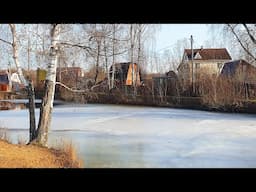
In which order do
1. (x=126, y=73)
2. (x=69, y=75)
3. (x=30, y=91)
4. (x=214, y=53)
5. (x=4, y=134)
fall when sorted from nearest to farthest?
1. (x=30, y=91)
2. (x=4, y=134)
3. (x=69, y=75)
4. (x=126, y=73)
5. (x=214, y=53)

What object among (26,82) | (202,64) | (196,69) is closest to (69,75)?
(26,82)

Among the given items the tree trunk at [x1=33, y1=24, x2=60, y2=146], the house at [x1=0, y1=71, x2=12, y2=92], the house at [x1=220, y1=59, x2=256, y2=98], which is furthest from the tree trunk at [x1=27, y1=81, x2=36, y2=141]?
the house at [x1=220, y1=59, x2=256, y2=98]

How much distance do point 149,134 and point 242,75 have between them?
3.60 metres

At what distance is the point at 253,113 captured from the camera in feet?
28.9

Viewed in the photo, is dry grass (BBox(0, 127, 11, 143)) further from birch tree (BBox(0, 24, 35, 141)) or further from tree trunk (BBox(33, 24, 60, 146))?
tree trunk (BBox(33, 24, 60, 146))

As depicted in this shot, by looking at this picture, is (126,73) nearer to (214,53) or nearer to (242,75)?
(214,53)

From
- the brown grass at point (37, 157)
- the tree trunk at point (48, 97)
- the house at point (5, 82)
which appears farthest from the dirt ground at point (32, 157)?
the house at point (5, 82)

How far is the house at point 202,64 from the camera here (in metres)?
8.15

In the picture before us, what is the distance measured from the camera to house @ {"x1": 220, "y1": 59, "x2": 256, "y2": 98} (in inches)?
341

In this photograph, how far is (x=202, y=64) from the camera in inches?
337

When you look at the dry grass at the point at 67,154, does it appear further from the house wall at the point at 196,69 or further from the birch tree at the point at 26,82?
the house wall at the point at 196,69

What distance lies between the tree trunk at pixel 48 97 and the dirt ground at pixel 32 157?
11.9 inches
